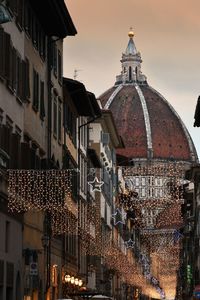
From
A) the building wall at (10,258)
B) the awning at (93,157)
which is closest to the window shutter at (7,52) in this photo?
the building wall at (10,258)

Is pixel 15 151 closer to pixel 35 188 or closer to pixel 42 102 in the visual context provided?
pixel 35 188

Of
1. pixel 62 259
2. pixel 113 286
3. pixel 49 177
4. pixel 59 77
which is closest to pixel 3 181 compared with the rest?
pixel 49 177

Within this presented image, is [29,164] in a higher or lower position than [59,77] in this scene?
lower

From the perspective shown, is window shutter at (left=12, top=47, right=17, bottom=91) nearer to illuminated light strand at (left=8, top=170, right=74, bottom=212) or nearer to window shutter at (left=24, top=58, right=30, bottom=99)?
window shutter at (left=24, top=58, right=30, bottom=99)

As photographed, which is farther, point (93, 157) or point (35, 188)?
point (93, 157)

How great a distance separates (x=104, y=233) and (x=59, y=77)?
44.7 meters

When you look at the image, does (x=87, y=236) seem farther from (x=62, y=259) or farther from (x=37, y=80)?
(x=37, y=80)

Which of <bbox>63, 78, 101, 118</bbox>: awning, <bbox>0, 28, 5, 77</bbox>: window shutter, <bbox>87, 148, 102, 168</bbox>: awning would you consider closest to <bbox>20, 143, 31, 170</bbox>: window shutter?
<bbox>0, 28, 5, 77</bbox>: window shutter

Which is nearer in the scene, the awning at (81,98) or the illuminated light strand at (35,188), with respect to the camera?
the illuminated light strand at (35,188)

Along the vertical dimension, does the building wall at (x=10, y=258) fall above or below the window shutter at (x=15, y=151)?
below

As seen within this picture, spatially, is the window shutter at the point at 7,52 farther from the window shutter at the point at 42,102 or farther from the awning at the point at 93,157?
the awning at the point at 93,157

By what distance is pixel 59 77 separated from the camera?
5144 centimetres

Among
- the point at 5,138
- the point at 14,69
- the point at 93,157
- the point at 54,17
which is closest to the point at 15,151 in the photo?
the point at 5,138

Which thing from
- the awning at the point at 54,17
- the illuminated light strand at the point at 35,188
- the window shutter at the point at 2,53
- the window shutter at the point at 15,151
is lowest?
the illuminated light strand at the point at 35,188
